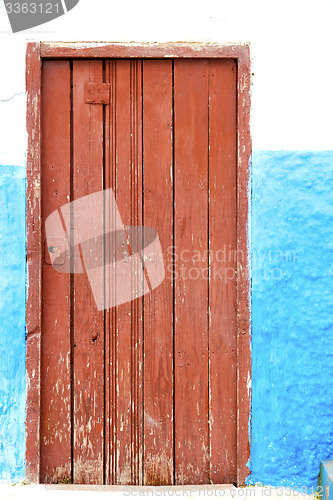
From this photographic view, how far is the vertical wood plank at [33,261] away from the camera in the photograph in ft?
6.40

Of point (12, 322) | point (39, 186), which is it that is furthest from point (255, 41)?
point (12, 322)

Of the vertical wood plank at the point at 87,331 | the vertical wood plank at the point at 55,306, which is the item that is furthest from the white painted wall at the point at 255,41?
the vertical wood plank at the point at 87,331

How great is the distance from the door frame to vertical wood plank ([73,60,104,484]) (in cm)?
16

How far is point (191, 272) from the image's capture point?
6.70 ft

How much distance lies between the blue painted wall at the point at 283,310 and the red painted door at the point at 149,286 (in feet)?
0.40

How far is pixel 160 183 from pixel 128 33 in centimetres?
70

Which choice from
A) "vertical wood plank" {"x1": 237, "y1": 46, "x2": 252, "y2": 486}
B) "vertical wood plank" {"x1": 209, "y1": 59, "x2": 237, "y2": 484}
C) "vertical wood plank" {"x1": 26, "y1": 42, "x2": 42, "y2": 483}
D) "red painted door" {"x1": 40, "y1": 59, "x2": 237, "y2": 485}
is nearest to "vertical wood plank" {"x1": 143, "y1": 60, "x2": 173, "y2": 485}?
"red painted door" {"x1": 40, "y1": 59, "x2": 237, "y2": 485}

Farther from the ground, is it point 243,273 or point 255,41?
point 255,41

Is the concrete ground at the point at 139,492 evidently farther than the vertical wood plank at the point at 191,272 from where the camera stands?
No

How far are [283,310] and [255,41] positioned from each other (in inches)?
48.9

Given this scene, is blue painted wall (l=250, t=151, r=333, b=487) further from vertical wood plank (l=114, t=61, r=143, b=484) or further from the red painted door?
vertical wood plank (l=114, t=61, r=143, b=484)

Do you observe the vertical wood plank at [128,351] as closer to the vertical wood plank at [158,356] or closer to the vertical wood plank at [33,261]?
the vertical wood plank at [158,356]

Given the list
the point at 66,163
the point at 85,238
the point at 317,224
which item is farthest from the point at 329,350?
the point at 66,163

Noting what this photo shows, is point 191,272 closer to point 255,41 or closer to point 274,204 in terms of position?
point 274,204
